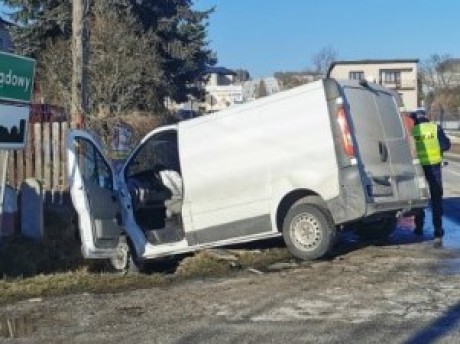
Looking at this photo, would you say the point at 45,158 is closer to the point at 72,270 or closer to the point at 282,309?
the point at 72,270

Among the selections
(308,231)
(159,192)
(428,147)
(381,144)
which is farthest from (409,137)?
(159,192)

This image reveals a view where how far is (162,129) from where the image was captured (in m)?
10.2

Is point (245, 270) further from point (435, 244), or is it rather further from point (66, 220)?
point (66, 220)

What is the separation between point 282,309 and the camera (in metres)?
6.98

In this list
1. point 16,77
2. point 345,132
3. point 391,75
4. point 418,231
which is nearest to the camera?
point 345,132

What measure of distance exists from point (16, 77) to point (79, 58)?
463 centimetres

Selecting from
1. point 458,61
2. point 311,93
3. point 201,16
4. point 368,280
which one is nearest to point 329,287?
point 368,280

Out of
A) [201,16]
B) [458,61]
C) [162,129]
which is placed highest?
[458,61]

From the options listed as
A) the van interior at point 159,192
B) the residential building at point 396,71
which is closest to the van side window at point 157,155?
the van interior at point 159,192

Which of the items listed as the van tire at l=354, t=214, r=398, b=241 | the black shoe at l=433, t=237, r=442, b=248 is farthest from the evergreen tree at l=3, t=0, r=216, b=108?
the black shoe at l=433, t=237, r=442, b=248

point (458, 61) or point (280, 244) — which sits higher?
point (458, 61)

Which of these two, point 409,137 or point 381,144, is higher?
point 409,137

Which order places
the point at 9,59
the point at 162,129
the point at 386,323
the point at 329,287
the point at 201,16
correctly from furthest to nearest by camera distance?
the point at 201,16
the point at 162,129
the point at 9,59
the point at 329,287
the point at 386,323

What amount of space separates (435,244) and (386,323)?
4662 mm
